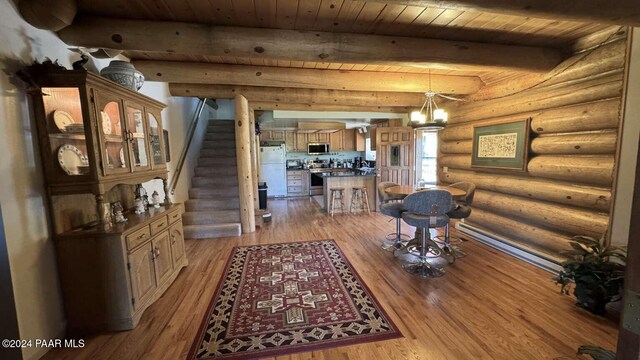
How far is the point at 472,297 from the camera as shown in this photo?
8.32 feet

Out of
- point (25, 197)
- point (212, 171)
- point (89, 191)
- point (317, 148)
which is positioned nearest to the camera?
point (25, 197)

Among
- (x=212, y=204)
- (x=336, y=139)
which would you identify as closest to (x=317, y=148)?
(x=336, y=139)

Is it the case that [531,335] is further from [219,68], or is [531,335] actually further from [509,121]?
[219,68]

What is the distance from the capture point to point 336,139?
874 cm

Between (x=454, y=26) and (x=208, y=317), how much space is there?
360 cm

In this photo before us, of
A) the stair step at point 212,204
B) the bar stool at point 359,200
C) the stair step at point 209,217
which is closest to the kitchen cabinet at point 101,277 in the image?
the stair step at point 209,217

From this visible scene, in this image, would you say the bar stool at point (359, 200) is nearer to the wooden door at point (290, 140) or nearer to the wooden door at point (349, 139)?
the wooden door at point (349, 139)

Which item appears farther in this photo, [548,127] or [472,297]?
[548,127]

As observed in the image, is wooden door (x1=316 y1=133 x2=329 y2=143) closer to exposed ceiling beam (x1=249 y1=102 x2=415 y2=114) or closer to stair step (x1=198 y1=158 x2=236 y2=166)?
exposed ceiling beam (x1=249 y1=102 x2=415 y2=114)

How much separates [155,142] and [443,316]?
344 centimetres

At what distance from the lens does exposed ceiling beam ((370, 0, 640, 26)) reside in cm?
164

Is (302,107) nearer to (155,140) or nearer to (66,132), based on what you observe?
(155,140)

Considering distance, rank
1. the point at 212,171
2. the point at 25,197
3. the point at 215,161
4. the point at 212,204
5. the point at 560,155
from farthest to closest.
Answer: the point at 215,161, the point at 212,171, the point at 212,204, the point at 560,155, the point at 25,197

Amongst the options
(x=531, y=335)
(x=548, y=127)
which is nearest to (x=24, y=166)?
(x=531, y=335)
